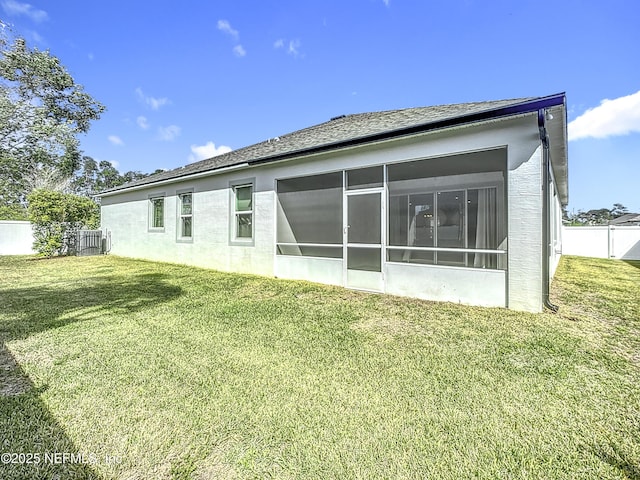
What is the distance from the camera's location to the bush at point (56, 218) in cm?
1355

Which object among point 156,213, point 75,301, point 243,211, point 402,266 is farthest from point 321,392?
point 156,213

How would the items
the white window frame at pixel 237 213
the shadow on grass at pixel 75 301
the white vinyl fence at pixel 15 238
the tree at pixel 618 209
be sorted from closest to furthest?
the shadow on grass at pixel 75 301
the white window frame at pixel 237 213
the white vinyl fence at pixel 15 238
the tree at pixel 618 209

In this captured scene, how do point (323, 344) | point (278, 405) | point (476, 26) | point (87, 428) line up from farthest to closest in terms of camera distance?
point (476, 26)
point (323, 344)
point (278, 405)
point (87, 428)

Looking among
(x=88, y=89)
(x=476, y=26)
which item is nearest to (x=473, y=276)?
(x=476, y=26)

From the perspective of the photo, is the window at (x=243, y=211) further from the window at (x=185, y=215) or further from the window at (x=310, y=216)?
the window at (x=185, y=215)

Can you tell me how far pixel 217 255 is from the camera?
32.4 ft

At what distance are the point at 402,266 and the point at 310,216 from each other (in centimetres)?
298

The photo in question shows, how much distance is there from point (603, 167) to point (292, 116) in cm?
2590

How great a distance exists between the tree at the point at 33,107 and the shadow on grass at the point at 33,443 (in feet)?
52.1

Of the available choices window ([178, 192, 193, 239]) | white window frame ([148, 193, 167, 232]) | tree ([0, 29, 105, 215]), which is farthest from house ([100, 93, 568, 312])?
tree ([0, 29, 105, 215])

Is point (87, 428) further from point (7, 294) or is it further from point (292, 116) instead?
point (292, 116)

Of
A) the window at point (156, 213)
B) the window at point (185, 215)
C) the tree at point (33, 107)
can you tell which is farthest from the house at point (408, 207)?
the tree at point (33, 107)

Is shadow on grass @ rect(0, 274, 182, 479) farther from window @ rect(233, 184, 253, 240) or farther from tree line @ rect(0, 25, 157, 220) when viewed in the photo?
tree line @ rect(0, 25, 157, 220)

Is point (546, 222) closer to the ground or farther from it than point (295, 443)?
farther from it
